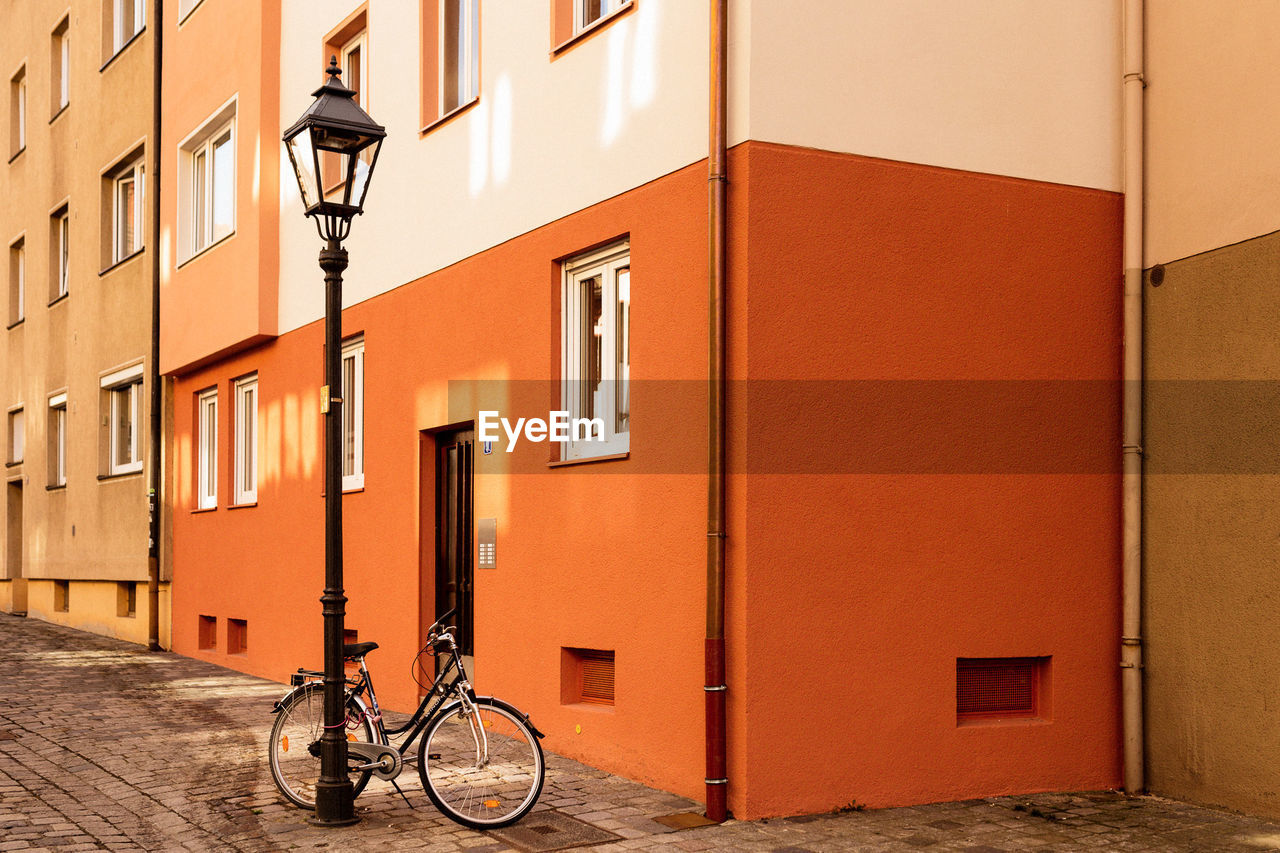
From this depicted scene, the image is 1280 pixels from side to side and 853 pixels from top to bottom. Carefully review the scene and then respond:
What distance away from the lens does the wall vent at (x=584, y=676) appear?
30.7ft

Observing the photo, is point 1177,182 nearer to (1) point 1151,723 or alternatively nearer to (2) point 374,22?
(1) point 1151,723

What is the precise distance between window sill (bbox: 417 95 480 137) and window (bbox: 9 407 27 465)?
15904mm

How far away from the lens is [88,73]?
68.2 feet

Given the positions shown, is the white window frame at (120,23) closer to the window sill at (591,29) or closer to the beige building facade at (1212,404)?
the window sill at (591,29)

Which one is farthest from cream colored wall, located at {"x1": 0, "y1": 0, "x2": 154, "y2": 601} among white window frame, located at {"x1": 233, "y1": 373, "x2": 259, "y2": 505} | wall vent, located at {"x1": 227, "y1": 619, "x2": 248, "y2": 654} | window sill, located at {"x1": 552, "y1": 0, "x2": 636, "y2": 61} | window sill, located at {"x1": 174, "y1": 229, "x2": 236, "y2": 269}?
window sill, located at {"x1": 552, "y1": 0, "x2": 636, "y2": 61}

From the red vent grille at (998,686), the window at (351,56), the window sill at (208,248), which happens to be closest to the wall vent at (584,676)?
the red vent grille at (998,686)

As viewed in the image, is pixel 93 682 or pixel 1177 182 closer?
pixel 1177 182

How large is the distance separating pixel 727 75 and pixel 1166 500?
12.5 feet

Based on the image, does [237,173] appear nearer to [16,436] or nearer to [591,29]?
[591,29]

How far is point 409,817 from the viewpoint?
25.2 ft

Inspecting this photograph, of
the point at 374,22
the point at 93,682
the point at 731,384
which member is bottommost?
the point at 93,682

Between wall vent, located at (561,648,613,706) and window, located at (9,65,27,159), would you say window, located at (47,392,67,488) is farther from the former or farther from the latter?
wall vent, located at (561,648,613,706)

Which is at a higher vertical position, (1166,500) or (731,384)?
(731,384)

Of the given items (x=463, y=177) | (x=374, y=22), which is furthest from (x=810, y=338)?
(x=374, y=22)
